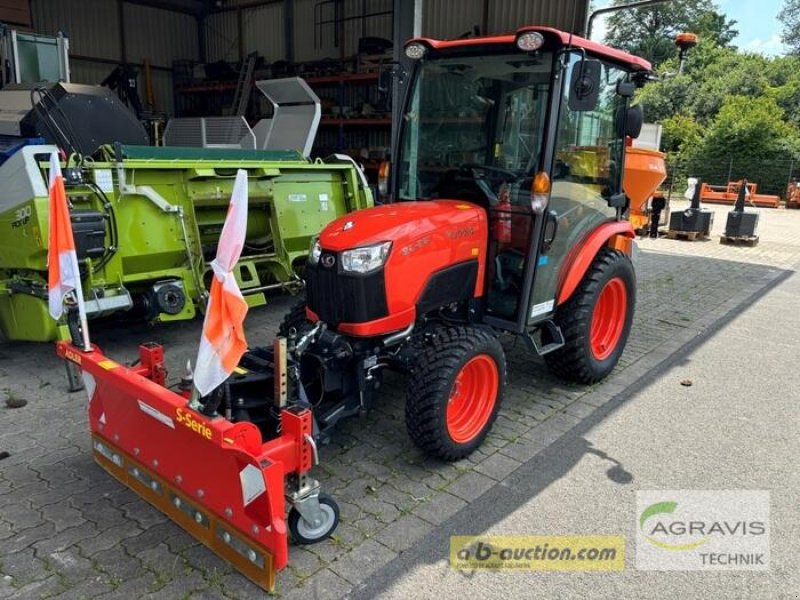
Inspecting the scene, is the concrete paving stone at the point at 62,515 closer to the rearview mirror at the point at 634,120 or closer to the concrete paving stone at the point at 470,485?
the concrete paving stone at the point at 470,485

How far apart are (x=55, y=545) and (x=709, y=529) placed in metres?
2.85

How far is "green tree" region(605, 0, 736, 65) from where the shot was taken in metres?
42.5

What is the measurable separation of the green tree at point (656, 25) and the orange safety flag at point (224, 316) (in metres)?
45.9

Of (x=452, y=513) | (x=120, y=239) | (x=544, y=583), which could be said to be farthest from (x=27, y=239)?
(x=544, y=583)

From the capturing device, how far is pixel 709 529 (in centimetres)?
284

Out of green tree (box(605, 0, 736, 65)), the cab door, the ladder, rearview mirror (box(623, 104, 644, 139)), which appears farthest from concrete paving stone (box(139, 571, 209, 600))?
green tree (box(605, 0, 736, 65))

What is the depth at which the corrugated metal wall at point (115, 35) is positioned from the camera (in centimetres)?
1429

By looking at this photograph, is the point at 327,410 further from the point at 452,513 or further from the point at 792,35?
the point at 792,35

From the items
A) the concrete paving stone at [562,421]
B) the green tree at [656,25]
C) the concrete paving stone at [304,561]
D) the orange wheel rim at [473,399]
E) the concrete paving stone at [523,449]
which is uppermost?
the green tree at [656,25]

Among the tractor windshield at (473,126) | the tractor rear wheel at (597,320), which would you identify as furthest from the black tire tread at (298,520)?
the tractor rear wheel at (597,320)

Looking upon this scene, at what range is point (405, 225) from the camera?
312cm

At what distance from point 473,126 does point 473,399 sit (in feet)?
5.27

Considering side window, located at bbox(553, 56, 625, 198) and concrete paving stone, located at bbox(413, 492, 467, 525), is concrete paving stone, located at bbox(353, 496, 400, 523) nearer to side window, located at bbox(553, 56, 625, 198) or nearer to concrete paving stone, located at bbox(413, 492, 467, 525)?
concrete paving stone, located at bbox(413, 492, 467, 525)

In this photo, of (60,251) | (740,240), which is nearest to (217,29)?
(740,240)
